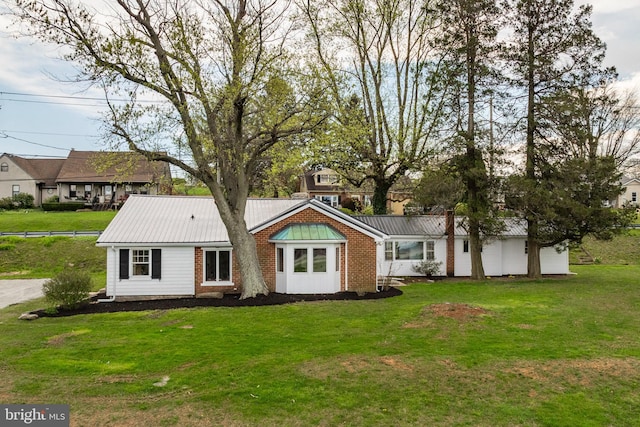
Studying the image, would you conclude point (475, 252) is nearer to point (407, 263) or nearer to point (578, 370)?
point (407, 263)

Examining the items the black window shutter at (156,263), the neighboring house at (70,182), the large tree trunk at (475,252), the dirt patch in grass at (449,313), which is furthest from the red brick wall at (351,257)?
the neighboring house at (70,182)

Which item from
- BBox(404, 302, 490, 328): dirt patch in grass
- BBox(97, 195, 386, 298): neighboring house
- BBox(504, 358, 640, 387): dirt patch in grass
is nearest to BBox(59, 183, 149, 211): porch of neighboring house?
BBox(97, 195, 386, 298): neighboring house

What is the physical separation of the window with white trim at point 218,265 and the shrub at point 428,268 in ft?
39.3

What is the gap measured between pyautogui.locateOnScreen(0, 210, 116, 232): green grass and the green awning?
24.1 meters

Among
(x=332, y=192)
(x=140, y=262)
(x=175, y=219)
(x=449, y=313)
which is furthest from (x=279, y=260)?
(x=332, y=192)

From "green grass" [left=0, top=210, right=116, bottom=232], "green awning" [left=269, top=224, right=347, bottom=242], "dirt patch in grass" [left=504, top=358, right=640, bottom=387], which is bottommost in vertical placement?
"dirt patch in grass" [left=504, top=358, right=640, bottom=387]

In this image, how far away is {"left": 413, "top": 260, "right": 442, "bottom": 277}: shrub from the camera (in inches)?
1037

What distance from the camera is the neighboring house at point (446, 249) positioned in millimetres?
26812

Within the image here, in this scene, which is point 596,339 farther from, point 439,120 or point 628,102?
point 628,102

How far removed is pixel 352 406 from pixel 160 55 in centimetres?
1449

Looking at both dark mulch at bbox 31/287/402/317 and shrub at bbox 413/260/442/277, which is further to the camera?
shrub at bbox 413/260/442/277

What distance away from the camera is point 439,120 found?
25688mm

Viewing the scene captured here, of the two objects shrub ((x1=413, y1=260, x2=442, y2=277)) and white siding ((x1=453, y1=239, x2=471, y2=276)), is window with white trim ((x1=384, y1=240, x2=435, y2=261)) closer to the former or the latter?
shrub ((x1=413, y1=260, x2=442, y2=277))

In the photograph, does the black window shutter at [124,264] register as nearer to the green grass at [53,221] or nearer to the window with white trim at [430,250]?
the window with white trim at [430,250]
